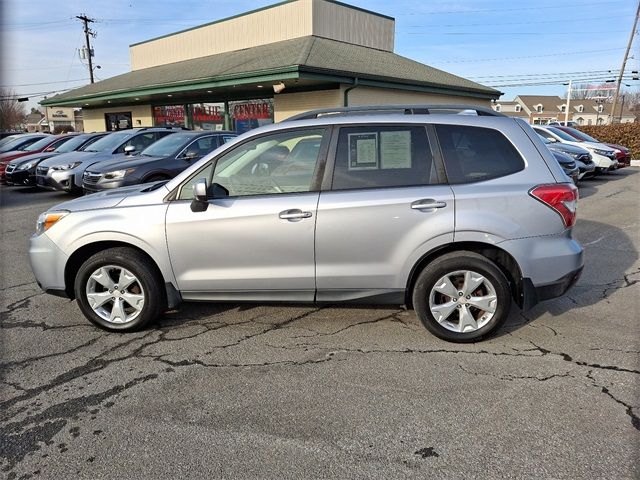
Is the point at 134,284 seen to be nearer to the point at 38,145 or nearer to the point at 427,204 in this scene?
the point at 427,204

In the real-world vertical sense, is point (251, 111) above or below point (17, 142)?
above

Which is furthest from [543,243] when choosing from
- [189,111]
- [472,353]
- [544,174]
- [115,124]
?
[115,124]

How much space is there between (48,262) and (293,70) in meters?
11.1

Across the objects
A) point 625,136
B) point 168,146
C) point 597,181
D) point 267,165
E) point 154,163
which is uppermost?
point 625,136

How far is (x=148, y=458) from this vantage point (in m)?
2.45

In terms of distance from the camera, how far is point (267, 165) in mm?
3852

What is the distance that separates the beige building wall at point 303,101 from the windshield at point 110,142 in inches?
260

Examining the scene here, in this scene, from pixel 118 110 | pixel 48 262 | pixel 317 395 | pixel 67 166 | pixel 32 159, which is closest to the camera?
pixel 317 395

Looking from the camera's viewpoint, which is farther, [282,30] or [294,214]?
[282,30]

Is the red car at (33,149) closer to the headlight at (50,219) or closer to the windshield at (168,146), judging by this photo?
the windshield at (168,146)

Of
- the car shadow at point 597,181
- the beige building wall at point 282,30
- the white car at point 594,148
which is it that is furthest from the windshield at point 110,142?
the white car at point 594,148

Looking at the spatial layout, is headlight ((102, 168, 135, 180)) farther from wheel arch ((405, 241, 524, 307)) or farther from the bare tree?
wheel arch ((405, 241, 524, 307))

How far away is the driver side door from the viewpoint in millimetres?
3639

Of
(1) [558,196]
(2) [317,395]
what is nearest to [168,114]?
(1) [558,196]
